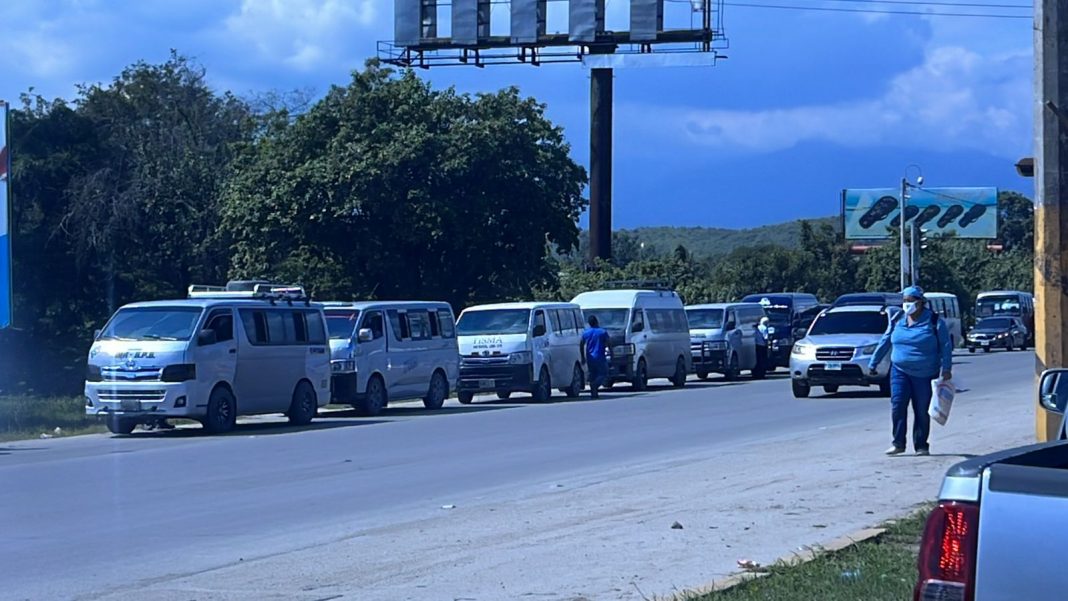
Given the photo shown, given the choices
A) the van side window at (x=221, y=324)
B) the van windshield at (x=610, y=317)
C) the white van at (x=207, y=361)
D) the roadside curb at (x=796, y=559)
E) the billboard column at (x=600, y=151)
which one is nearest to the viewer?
the roadside curb at (x=796, y=559)

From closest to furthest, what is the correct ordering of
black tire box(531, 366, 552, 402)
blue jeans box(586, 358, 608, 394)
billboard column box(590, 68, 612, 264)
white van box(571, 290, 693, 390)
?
black tire box(531, 366, 552, 402)
blue jeans box(586, 358, 608, 394)
white van box(571, 290, 693, 390)
billboard column box(590, 68, 612, 264)

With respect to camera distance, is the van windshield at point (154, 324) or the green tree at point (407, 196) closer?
the van windshield at point (154, 324)

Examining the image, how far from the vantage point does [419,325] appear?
88.9ft

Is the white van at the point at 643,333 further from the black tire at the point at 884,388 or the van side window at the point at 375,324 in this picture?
the van side window at the point at 375,324

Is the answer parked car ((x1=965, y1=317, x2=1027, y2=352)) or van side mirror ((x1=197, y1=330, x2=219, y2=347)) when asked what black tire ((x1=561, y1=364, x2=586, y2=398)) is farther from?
parked car ((x1=965, y1=317, x2=1027, y2=352))

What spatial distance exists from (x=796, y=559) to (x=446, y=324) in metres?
18.8

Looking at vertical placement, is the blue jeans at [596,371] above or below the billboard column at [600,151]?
below

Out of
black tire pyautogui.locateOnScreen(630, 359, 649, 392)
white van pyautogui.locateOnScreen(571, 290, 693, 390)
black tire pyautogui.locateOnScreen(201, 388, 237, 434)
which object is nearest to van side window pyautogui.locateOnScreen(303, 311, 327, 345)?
black tire pyautogui.locateOnScreen(201, 388, 237, 434)

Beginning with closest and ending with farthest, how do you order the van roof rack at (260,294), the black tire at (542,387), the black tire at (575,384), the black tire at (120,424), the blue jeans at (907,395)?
the blue jeans at (907,395) → the black tire at (120,424) → the van roof rack at (260,294) → the black tire at (542,387) → the black tire at (575,384)

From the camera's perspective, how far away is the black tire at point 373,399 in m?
25.6

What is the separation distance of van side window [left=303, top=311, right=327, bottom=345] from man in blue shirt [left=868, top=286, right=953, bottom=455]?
10937 millimetres

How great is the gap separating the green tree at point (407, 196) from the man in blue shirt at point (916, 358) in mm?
25416

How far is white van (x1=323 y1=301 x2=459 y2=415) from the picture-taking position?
83.1 ft

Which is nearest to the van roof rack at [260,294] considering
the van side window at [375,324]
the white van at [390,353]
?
the white van at [390,353]
